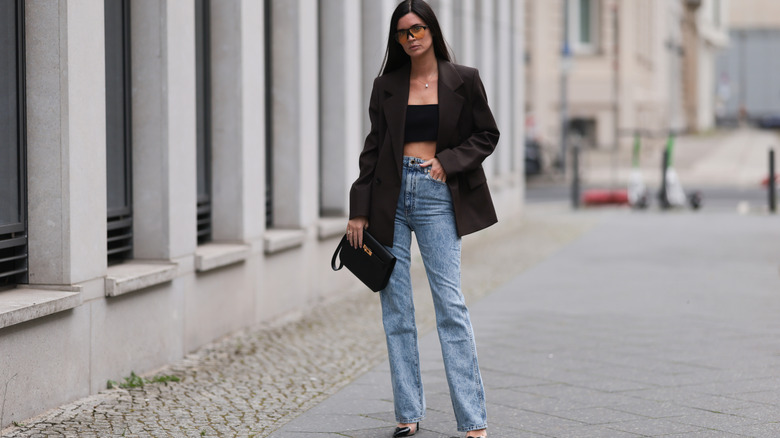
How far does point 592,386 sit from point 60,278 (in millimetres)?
2703

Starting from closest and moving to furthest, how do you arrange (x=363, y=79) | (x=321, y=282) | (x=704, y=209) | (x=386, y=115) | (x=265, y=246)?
(x=386, y=115), (x=265, y=246), (x=321, y=282), (x=363, y=79), (x=704, y=209)

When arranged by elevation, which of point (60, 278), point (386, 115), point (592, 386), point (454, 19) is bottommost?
point (592, 386)

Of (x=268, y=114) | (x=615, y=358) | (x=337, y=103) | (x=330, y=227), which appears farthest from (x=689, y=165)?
(x=615, y=358)

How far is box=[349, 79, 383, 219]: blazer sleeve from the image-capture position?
5.30 metres

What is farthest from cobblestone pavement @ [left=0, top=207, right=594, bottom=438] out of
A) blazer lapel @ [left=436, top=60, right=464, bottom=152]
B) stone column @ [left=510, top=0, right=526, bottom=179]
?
stone column @ [left=510, top=0, right=526, bottom=179]

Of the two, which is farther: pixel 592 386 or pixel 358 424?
pixel 592 386

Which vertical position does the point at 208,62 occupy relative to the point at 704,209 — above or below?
above

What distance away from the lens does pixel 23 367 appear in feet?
18.3

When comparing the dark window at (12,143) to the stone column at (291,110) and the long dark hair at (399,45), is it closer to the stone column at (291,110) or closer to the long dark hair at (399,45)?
the long dark hair at (399,45)

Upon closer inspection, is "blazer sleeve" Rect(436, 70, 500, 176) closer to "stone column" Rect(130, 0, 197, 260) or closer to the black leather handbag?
the black leather handbag

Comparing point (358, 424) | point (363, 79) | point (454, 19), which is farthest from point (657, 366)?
point (454, 19)

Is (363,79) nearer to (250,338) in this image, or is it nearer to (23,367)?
(250,338)

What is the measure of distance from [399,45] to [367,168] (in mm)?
523

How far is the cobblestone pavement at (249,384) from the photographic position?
562 cm
